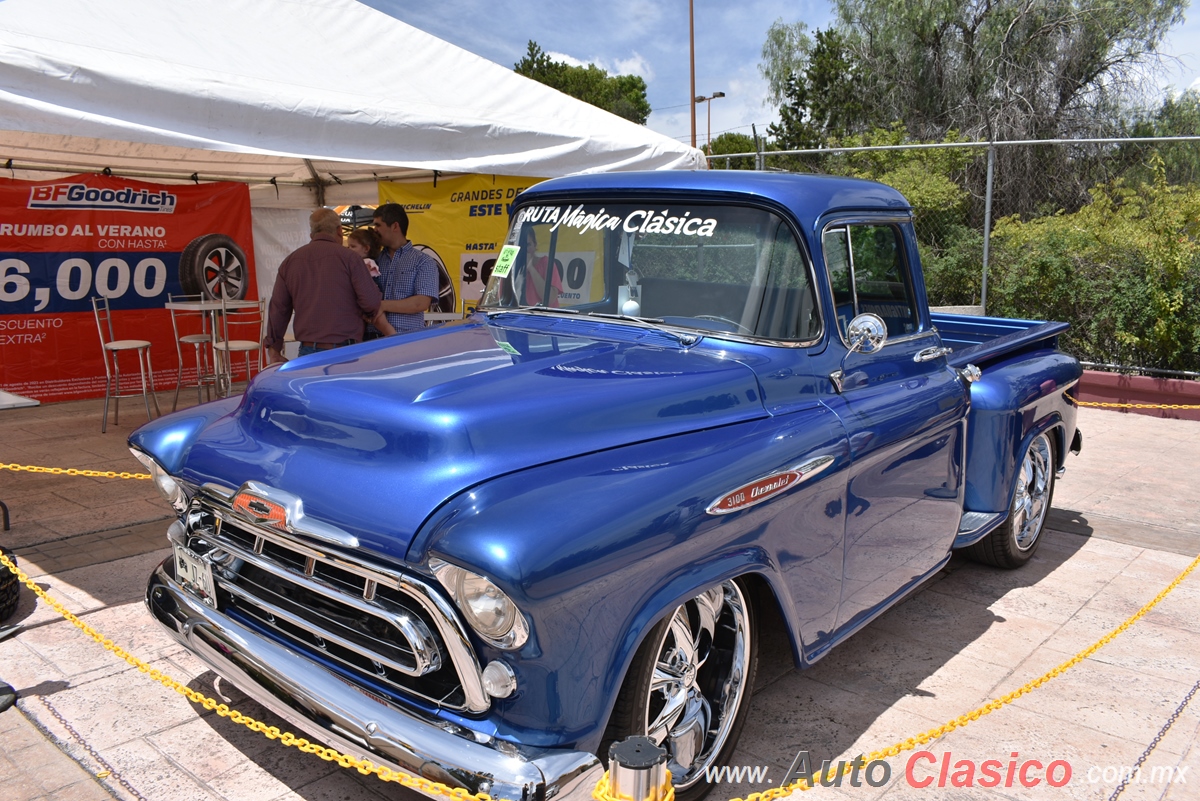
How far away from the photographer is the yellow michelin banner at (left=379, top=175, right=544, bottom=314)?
328 inches

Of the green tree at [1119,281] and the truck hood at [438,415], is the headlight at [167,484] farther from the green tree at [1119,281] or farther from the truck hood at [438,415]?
the green tree at [1119,281]

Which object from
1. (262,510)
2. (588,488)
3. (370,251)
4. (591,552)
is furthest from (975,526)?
(370,251)

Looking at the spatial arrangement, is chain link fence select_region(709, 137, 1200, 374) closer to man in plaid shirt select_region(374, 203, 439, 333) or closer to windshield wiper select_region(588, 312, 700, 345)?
man in plaid shirt select_region(374, 203, 439, 333)

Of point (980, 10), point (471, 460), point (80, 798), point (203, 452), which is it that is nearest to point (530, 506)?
point (471, 460)

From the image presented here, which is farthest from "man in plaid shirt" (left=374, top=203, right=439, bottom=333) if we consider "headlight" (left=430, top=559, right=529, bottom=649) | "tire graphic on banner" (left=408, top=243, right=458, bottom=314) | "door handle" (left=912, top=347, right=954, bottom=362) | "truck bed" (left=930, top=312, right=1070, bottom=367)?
"headlight" (left=430, top=559, right=529, bottom=649)

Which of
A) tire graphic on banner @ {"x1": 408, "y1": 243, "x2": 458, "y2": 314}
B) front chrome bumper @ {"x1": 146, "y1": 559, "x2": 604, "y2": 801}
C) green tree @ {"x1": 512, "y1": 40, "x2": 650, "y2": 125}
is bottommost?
front chrome bumper @ {"x1": 146, "y1": 559, "x2": 604, "y2": 801}

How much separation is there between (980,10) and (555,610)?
23727 mm

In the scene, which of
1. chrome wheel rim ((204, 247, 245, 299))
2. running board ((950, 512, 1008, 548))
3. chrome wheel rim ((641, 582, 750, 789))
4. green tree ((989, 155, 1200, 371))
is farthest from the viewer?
chrome wheel rim ((204, 247, 245, 299))

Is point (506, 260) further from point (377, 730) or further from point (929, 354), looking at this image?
point (377, 730)

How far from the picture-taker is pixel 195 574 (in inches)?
108

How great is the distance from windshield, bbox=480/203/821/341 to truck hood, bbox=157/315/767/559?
187 mm

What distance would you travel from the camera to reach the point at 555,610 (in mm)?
2020

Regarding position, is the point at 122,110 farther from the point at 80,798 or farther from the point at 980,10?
the point at 980,10

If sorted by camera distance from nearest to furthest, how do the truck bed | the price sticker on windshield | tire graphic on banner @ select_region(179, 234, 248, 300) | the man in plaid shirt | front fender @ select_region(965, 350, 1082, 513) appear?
the price sticker on windshield
front fender @ select_region(965, 350, 1082, 513)
the truck bed
the man in plaid shirt
tire graphic on banner @ select_region(179, 234, 248, 300)
